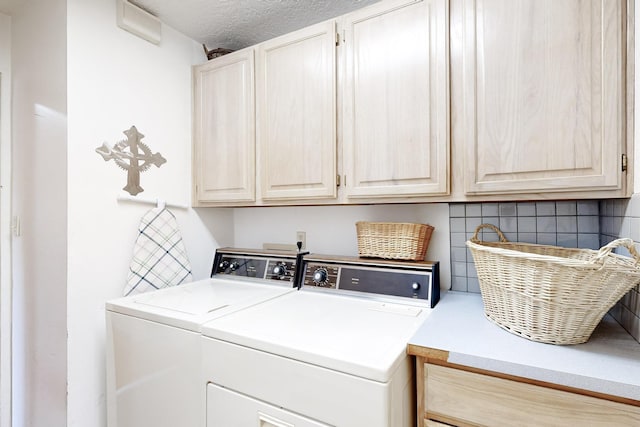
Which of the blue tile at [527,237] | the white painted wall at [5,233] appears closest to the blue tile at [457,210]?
the blue tile at [527,237]

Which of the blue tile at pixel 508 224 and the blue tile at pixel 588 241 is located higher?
the blue tile at pixel 508 224

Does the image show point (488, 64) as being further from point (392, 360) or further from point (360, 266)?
point (392, 360)

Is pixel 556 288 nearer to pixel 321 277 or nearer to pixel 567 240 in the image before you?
pixel 567 240

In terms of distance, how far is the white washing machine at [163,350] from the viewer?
112cm

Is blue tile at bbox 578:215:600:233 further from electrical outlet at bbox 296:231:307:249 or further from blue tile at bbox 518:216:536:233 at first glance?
electrical outlet at bbox 296:231:307:249

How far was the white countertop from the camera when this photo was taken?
72 centimetres

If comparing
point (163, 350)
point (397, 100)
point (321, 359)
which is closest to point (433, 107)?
point (397, 100)

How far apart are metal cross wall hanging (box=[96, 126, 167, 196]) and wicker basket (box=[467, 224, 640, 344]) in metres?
1.65

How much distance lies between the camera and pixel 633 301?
96 cm

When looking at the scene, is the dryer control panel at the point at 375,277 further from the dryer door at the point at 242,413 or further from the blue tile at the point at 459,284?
the dryer door at the point at 242,413

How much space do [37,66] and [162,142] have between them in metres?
0.66

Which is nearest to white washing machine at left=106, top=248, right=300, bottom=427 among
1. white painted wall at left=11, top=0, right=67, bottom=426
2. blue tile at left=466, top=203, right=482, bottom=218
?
white painted wall at left=11, top=0, right=67, bottom=426

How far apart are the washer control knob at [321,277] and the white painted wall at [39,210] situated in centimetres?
114

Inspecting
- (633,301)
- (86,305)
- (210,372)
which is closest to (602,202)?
(633,301)
